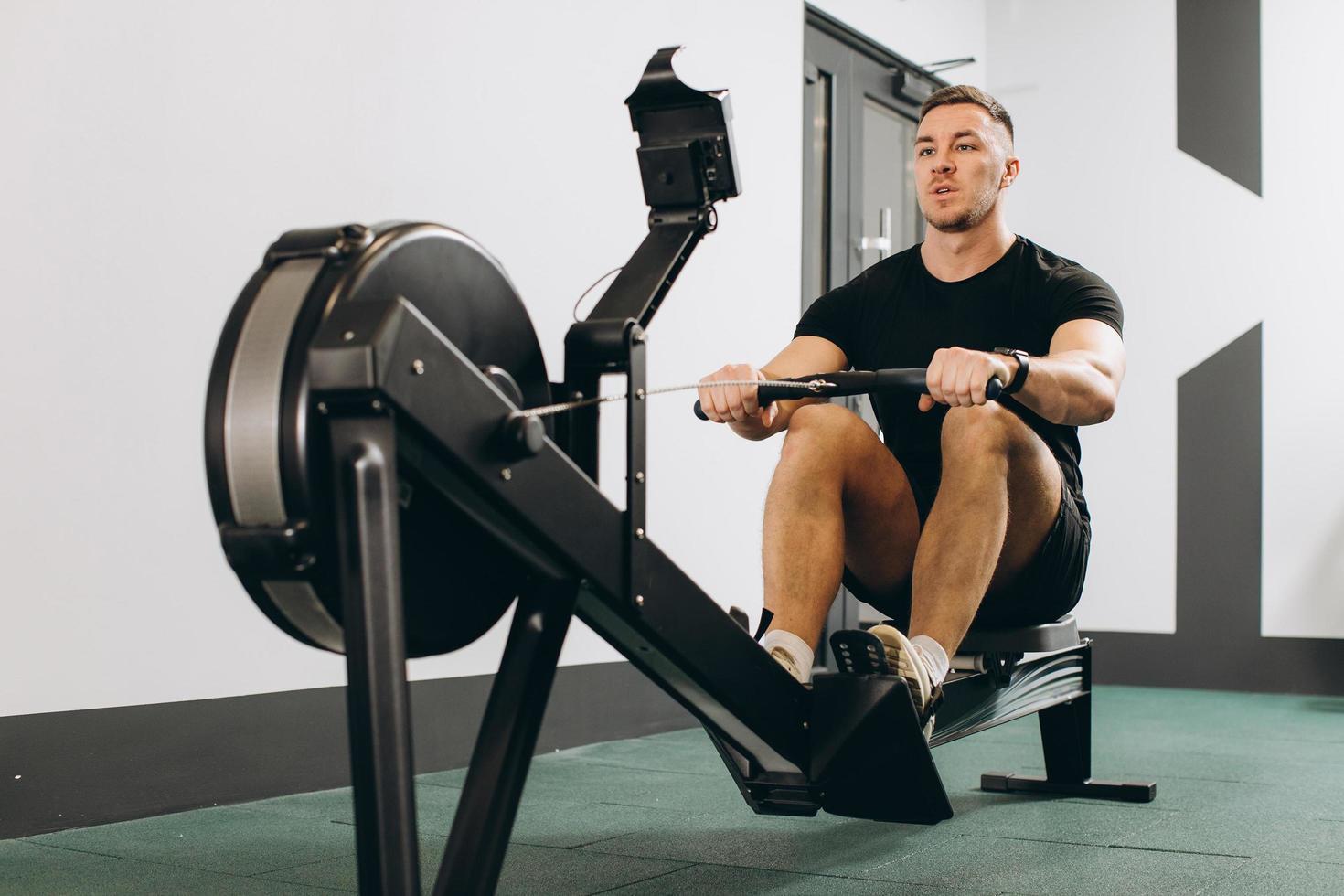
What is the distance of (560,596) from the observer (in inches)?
52.5

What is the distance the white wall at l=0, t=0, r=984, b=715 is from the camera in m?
2.02

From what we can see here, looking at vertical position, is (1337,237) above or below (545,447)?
above

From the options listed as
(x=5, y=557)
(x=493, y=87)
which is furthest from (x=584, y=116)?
(x=5, y=557)

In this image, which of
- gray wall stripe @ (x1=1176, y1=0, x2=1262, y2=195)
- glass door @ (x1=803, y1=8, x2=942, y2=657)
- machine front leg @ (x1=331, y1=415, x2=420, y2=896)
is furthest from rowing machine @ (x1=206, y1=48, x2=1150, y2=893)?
gray wall stripe @ (x1=1176, y1=0, x2=1262, y2=195)

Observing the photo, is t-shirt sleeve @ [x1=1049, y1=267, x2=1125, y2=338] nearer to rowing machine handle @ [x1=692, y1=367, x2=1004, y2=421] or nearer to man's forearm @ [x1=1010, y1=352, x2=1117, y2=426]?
man's forearm @ [x1=1010, y1=352, x2=1117, y2=426]

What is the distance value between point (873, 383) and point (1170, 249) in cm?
369

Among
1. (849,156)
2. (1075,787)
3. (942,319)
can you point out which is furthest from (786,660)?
(849,156)

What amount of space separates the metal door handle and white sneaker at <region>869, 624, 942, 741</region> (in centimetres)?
285

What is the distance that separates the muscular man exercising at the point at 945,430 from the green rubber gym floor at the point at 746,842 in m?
0.32

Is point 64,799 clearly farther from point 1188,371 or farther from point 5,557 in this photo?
point 1188,371

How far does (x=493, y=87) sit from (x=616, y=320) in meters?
1.63

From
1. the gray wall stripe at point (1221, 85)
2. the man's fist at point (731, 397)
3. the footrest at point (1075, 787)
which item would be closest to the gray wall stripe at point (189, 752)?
the footrest at point (1075, 787)

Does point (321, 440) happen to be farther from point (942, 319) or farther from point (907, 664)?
point (942, 319)

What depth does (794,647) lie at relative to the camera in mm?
1788
